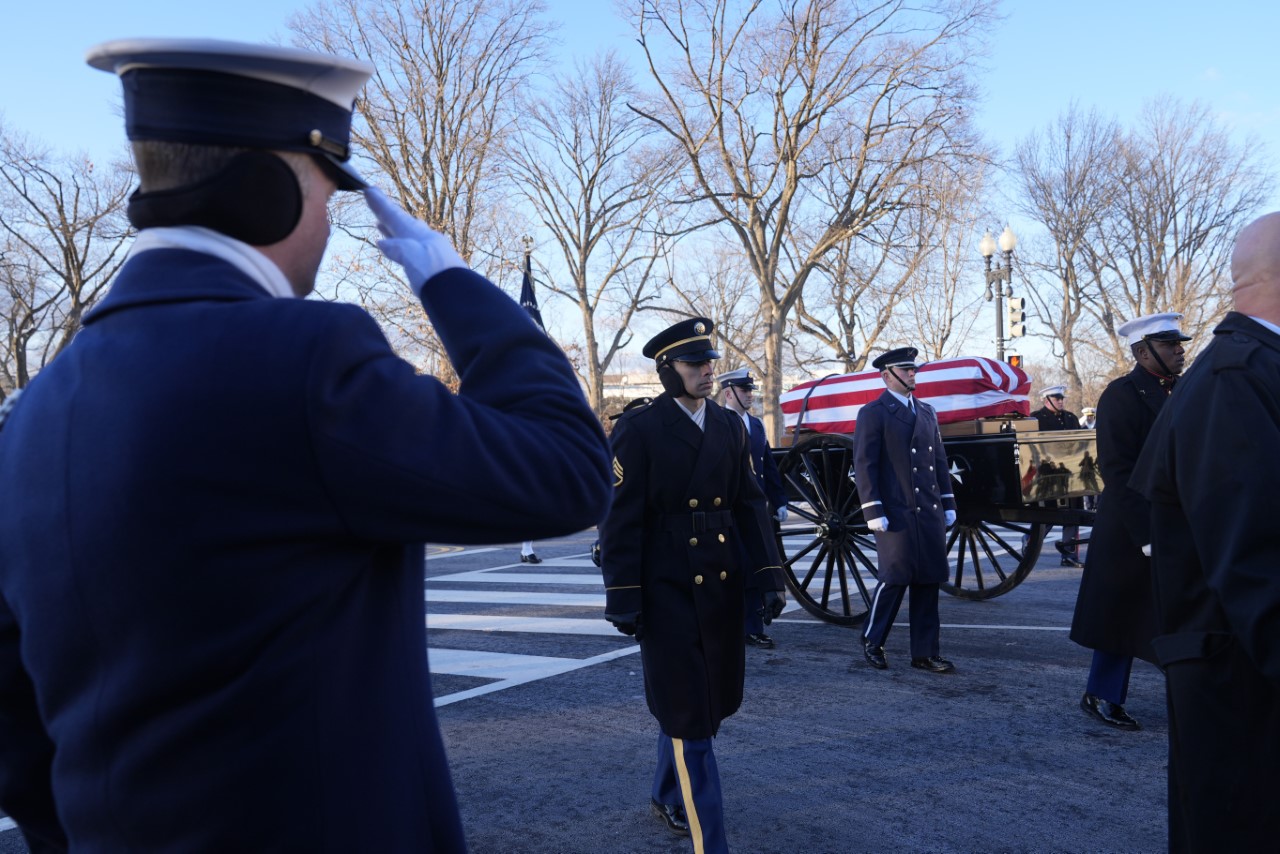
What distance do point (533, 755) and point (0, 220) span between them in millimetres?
25743

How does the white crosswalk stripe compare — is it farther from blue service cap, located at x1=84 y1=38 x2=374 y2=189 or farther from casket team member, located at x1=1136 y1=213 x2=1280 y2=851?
blue service cap, located at x1=84 y1=38 x2=374 y2=189

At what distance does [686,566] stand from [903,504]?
3095 mm

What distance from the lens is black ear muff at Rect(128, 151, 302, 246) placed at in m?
1.15

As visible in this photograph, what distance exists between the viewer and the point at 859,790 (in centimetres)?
420

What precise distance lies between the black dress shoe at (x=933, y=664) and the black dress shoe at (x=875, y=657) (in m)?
0.19

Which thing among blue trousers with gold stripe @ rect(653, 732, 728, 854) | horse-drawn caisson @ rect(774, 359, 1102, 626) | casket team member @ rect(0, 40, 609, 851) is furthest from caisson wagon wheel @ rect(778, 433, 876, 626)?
casket team member @ rect(0, 40, 609, 851)

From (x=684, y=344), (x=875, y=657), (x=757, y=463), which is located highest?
(x=684, y=344)

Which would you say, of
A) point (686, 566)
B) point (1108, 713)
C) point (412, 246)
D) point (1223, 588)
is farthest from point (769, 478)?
point (412, 246)

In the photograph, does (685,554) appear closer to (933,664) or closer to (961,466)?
(933,664)

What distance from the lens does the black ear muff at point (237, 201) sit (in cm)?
115

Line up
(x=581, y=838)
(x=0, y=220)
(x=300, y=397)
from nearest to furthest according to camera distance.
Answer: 1. (x=300, y=397)
2. (x=581, y=838)
3. (x=0, y=220)

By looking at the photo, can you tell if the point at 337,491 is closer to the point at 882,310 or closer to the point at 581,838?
the point at 581,838

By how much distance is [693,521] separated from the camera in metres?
4.05

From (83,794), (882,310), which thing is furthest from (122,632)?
(882,310)
